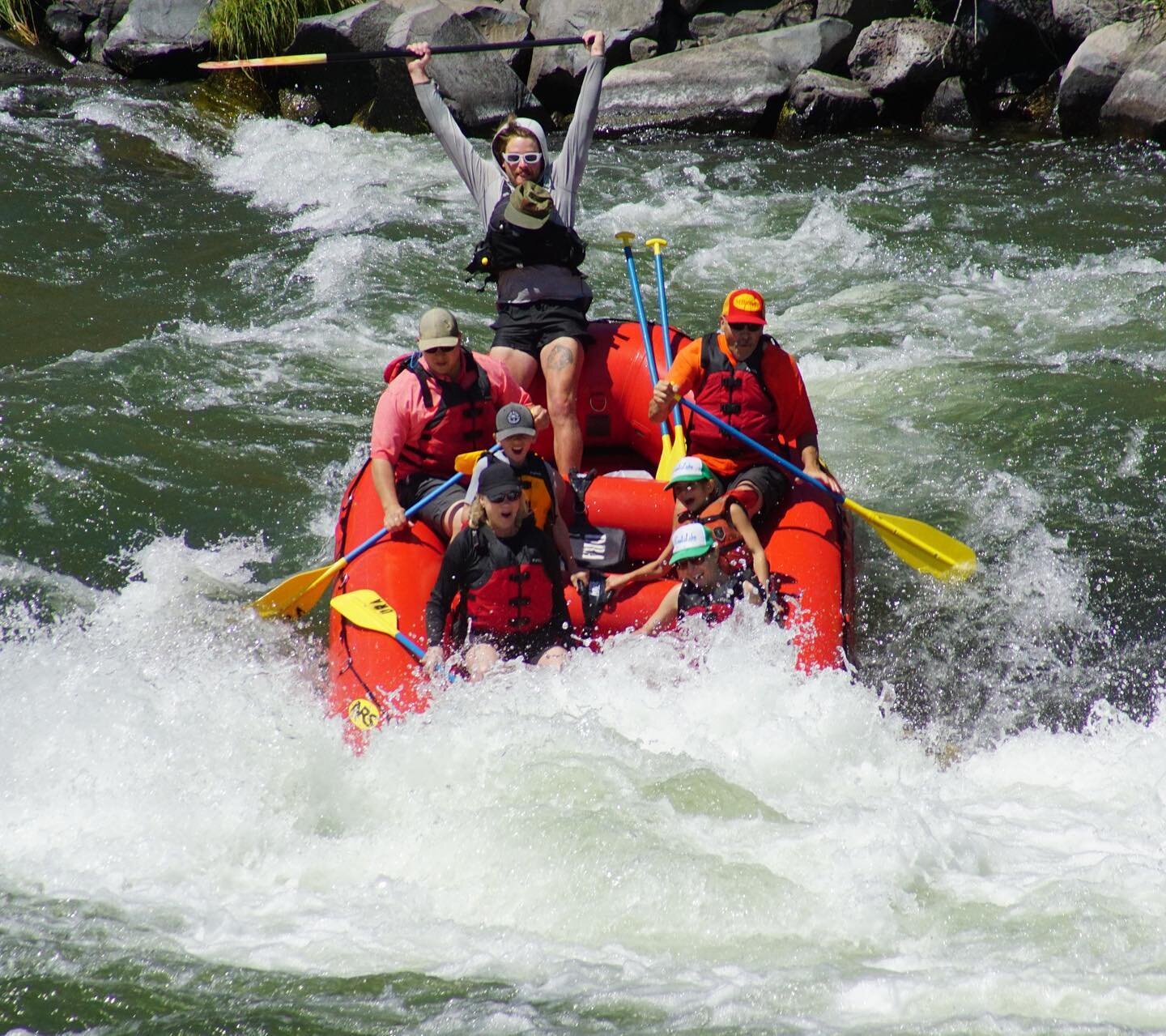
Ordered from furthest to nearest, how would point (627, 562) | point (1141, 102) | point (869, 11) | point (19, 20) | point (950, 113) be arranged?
point (19, 20), point (869, 11), point (950, 113), point (1141, 102), point (627, 562)

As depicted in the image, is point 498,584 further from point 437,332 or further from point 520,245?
point 520,245

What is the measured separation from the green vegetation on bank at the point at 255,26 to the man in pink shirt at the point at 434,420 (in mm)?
8842

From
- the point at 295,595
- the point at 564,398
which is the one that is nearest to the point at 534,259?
the point at 564,398

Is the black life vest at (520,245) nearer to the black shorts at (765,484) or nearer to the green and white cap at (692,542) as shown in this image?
the black shorts at (765,484)

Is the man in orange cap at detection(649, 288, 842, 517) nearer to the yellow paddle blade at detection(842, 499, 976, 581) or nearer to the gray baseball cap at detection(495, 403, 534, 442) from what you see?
the yellow paddle blade at detection(842, 499, 976, 581)

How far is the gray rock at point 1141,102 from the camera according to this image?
34.1 feet

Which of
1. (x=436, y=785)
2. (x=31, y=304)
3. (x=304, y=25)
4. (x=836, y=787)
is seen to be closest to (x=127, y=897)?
(x=436, y=785)

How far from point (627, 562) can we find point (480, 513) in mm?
933

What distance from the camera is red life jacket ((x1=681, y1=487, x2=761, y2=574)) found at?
15.2 ft

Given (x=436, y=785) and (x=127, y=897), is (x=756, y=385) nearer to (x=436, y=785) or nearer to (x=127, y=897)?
(x=436, y=785)

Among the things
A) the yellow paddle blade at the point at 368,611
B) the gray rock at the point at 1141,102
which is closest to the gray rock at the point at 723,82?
the gray rock at the point at 1141,102

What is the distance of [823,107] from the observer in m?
11.6

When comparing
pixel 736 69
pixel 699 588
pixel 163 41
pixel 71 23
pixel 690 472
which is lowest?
pixel 699 588

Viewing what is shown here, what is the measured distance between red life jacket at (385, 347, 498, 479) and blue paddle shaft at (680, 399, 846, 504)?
0.75 metres
